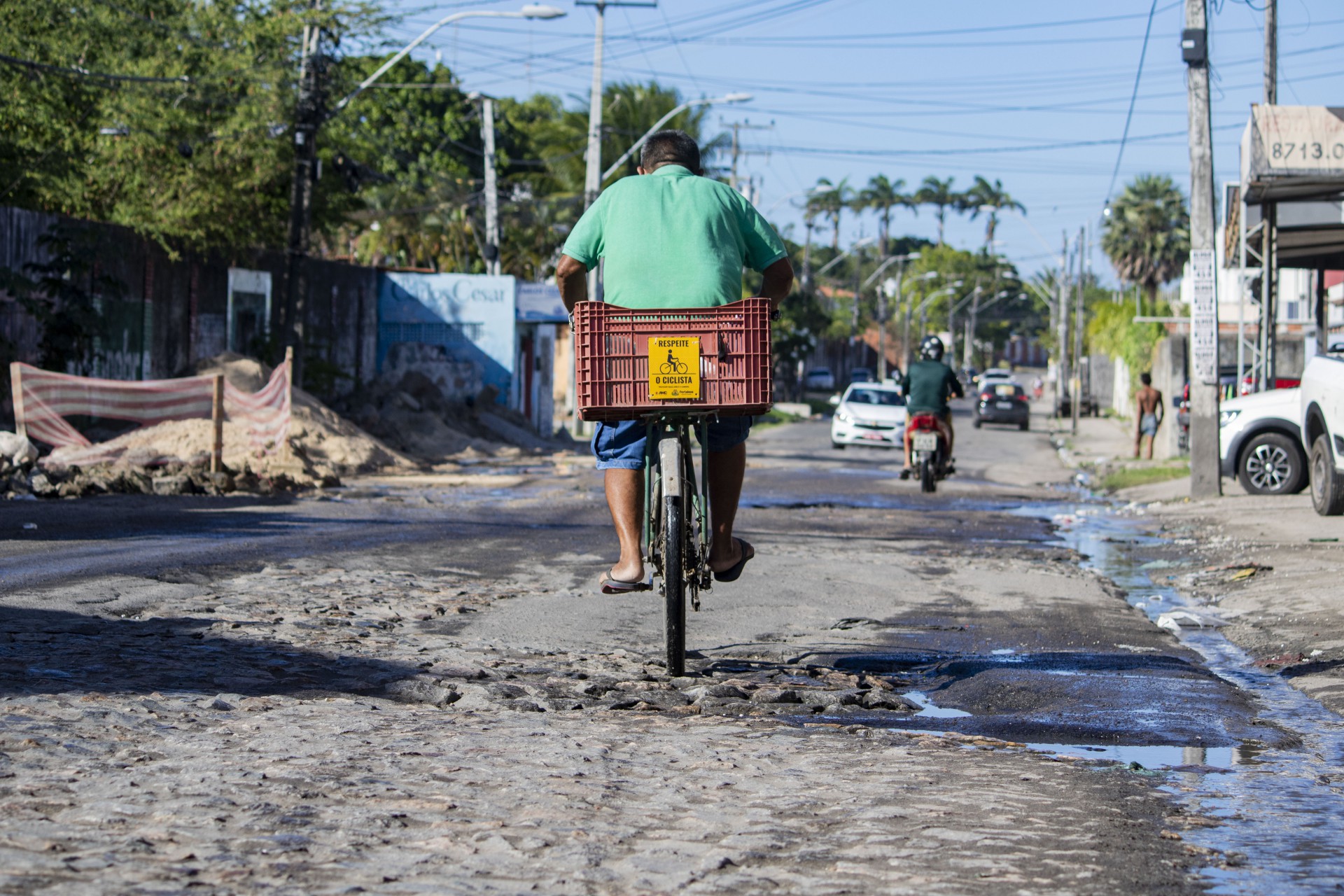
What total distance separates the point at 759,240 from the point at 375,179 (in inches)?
1772

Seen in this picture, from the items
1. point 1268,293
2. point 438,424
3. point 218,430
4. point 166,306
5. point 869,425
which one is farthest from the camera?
point 869,425

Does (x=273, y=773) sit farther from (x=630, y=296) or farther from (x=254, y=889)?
(x=630, y=296)

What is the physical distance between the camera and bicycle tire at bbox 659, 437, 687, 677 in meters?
5.61

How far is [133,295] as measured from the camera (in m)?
24.6

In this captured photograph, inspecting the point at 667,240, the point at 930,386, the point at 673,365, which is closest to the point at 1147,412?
the point at 930,386

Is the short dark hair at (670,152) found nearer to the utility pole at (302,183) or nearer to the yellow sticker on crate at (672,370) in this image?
the yellow sticker on crate at (672,370)

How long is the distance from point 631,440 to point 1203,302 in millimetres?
14479

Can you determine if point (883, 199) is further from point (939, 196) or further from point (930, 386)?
point (930, 386)

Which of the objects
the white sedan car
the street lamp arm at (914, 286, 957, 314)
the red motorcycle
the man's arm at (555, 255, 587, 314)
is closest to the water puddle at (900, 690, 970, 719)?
the man's arm at (555, 255, 587, 314)

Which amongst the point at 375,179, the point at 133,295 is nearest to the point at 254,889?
the point at 133,295

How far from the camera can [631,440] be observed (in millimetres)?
5895

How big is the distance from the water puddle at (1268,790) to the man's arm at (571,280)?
2523mm

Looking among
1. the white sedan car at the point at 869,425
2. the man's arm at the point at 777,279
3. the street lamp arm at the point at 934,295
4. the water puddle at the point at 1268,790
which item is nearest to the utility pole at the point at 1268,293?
the white sedan car at the point at 869,425

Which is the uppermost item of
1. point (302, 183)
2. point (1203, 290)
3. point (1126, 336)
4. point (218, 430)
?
point (302, 183)
